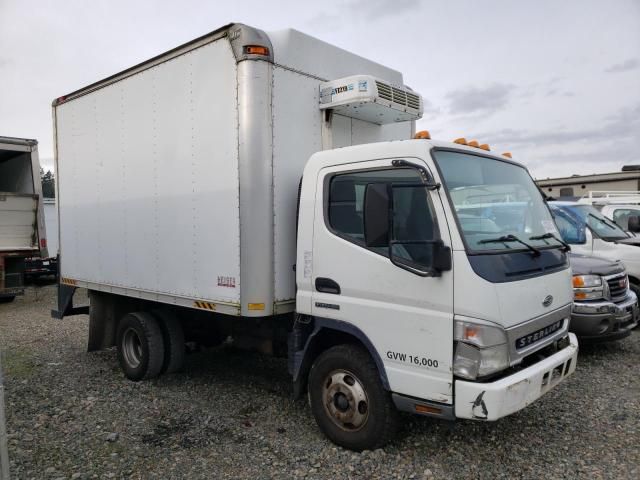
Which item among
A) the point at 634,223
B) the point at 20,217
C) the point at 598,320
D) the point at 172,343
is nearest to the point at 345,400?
the point at 172,343

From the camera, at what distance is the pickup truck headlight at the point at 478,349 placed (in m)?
3.32

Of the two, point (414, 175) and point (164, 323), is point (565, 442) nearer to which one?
point (414, 175)

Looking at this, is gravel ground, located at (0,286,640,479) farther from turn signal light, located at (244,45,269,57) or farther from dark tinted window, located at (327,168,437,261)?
turn signal light, located at (244,45,269,57)

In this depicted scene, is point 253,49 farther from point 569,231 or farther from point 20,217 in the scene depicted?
point 20,217

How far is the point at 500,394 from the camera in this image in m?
3.26

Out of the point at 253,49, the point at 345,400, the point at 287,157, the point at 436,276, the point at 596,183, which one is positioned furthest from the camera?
the point at 596,183

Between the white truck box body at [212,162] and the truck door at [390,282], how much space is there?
1.58ft

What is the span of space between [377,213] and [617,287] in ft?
15.3

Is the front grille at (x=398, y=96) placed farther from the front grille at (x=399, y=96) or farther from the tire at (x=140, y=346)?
the tire at (x=140, y=346)

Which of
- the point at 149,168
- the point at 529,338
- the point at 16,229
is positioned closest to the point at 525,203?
the point at 529,338

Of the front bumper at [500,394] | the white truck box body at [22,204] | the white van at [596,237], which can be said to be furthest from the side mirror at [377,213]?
the white truck box body at [22,204]

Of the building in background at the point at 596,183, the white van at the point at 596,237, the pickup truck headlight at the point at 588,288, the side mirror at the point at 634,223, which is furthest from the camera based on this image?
the building in background at the point at 596,183

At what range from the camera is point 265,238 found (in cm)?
432

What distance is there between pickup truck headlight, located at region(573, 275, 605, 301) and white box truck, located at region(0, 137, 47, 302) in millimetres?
11373
